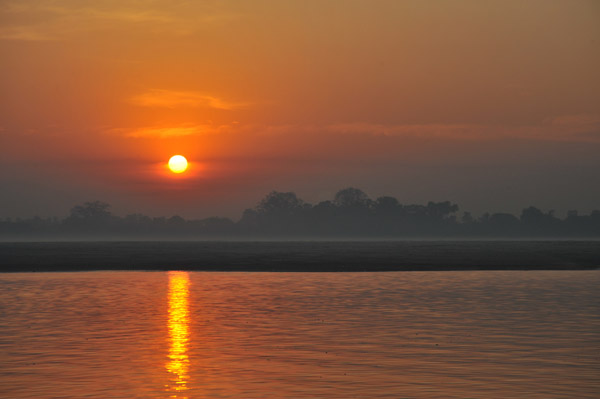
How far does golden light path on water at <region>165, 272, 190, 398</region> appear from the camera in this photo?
2517 cm

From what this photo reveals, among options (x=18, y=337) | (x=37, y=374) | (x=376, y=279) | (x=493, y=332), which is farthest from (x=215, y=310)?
(x=376, y=279)

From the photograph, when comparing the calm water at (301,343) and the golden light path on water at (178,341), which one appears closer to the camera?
the calm water at (301,343)

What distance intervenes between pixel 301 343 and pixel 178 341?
506 centimetres

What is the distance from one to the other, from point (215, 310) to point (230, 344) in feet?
50.4

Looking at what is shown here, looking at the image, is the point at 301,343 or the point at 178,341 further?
the point at 178,341

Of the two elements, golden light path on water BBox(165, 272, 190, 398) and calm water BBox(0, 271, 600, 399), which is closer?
calm water BBox(0, 271, 600, 399)

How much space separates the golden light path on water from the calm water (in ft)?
0.25

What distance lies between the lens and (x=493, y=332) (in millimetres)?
37719

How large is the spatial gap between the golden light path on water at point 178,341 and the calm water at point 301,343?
3.0 inches

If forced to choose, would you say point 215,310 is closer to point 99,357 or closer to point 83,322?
point 83,322

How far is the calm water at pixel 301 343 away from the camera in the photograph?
81.5ft

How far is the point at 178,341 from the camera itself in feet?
116

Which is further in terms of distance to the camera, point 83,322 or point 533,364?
point 83,322

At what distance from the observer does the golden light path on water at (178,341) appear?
82.6 ft
